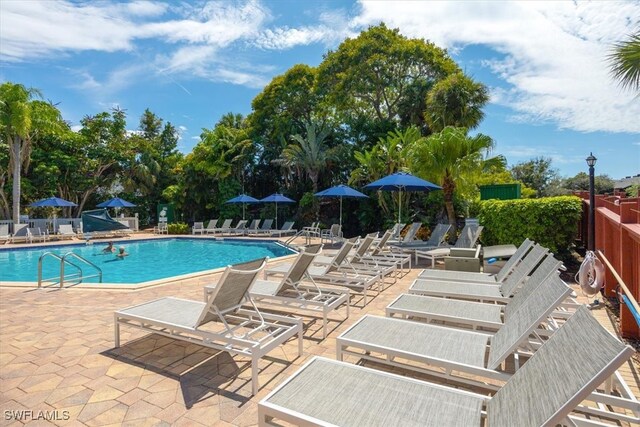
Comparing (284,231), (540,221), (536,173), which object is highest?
(536,173)

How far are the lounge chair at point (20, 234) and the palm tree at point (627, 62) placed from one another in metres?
23.7

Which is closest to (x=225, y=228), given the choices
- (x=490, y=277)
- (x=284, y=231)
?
(x=284, y=231)

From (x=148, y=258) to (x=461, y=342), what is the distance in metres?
13.8

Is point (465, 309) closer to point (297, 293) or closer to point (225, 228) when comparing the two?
point (297, 293)

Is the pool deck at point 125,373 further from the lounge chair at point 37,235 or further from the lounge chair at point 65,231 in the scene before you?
the lounge chair at point 65,231

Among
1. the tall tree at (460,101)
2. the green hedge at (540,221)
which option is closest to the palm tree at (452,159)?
the green hedge at (540,221)

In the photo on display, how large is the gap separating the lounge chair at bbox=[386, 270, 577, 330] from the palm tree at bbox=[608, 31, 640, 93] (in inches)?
237

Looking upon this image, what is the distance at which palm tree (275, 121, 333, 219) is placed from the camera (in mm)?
20891

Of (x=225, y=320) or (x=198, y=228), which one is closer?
(x=225, y=320)

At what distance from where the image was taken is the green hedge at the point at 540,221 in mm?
8227

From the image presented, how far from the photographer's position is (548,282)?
3.38 m

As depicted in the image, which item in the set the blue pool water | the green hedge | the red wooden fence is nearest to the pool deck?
the red wooden fence

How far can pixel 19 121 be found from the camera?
18.8 meters

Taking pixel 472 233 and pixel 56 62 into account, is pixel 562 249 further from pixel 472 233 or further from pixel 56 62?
pixel 56 62
